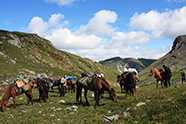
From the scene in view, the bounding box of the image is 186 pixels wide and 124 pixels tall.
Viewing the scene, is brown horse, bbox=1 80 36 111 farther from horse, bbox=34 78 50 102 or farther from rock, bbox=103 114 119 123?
rock, bbox=103 114 119 123

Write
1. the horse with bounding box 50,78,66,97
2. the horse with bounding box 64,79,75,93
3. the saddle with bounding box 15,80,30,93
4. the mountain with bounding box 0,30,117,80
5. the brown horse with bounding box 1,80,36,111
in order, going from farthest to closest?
the mountain with bounding box 0,30,117,80, the horse with bounding box 64,79,75,93, the horse with bounding box 50,78,66,97, the saddle with bounding box 15,80,30,93, the brown horse with bounding box 1,80,36,111

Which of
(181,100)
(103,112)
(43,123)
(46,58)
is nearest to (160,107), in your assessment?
(181,100)

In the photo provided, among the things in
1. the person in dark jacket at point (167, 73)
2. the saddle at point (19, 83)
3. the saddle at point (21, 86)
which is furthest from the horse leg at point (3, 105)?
the person in dark jacket at point (167, 73)

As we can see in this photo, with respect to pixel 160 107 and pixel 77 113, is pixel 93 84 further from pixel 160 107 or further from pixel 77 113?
pixel 160 107

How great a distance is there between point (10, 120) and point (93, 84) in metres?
7.94

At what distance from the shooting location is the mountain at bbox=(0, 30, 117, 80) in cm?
12175

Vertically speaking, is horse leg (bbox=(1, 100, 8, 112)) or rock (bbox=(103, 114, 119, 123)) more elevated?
horse leg (bbox=(1, 100, 8, 112))

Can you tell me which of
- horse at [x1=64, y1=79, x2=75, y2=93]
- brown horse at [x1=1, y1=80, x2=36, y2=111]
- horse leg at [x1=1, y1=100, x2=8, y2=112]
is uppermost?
horse at [x1=64, y1=79, x2=75, y2=93]

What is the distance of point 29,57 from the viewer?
15300 centimetres

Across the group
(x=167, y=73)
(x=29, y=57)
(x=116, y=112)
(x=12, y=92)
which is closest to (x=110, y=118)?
(x=116, y=112)

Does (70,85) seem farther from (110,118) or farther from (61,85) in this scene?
(110,118)

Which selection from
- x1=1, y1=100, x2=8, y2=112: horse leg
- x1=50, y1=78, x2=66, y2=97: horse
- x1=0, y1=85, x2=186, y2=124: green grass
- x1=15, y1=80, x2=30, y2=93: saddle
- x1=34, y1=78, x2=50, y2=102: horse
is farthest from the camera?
x1=50, y1=78, x2=66, y2=97: horse

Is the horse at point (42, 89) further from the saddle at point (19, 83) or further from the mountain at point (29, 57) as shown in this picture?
the mountain at point (29, 57)

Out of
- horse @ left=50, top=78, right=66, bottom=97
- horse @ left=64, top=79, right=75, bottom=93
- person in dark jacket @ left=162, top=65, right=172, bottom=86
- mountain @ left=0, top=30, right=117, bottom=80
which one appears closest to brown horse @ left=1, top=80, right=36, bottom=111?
horse @ left=50, top=78, right=66, bottom=97
